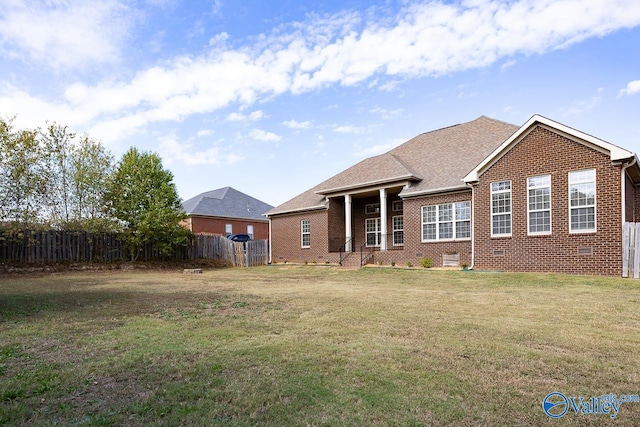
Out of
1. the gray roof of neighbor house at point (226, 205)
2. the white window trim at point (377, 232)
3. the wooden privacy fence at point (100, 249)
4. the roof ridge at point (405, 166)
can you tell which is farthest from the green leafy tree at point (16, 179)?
the gray roof of neighbor house at point (226, 205)

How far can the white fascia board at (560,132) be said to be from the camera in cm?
1316

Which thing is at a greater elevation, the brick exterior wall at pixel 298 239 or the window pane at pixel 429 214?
the window pane at pixel 429 214

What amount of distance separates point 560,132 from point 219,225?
30.2 metres

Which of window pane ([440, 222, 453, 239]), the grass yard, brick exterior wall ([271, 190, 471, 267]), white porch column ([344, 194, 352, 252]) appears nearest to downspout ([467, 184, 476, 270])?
brick exterior wall ([271, 190, 471, 267])

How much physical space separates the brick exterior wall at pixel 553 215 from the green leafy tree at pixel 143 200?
17538 millimetres

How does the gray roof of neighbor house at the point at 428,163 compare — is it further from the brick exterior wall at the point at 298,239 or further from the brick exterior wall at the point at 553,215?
the brick exterior wall at the point at 553,215

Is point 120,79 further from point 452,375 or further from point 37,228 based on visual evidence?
point 452,375

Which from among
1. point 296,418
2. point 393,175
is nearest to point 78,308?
point 296,418

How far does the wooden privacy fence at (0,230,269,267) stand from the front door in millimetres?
7720

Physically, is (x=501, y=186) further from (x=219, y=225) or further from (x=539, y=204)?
(x=219, y=225)

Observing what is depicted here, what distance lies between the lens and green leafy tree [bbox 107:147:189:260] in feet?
77.2

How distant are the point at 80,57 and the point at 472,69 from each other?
48.6 feet

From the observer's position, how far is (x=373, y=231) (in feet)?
80.2

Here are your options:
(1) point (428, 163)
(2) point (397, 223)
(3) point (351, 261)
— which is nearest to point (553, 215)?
(1) point (428, 163)
